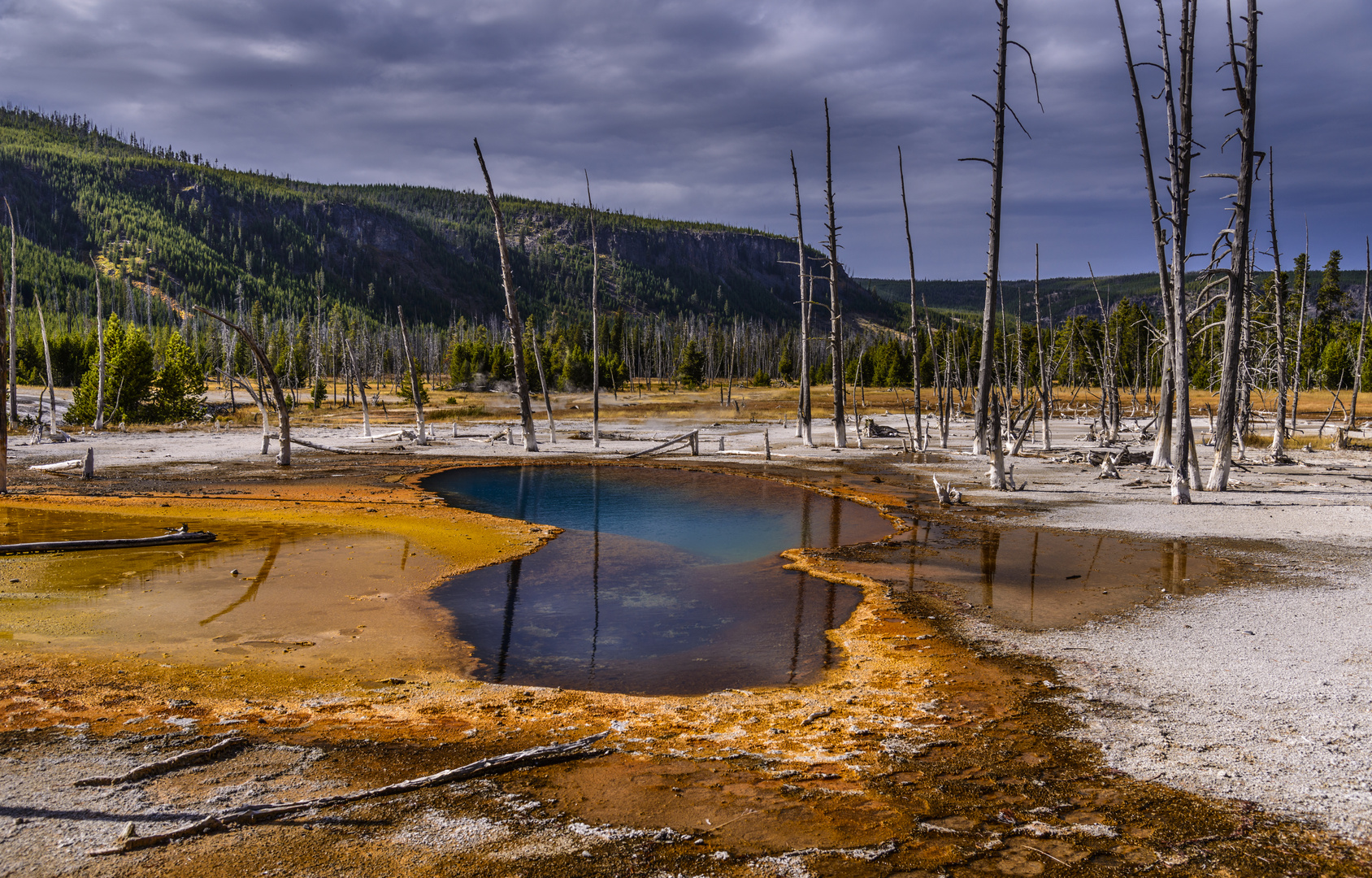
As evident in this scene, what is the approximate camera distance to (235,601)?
1119cm

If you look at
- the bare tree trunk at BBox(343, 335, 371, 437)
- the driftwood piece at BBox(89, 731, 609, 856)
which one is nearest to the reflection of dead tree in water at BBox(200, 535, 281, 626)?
the driftwood piece at BBox(89, 731, 609, 856)

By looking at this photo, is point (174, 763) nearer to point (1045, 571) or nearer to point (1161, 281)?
point (1045, 571)

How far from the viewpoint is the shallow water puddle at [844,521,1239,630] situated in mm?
10578

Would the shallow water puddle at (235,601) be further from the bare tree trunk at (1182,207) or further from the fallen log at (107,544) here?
the bare tree trunk at (1182,207)

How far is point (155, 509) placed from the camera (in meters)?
18.4

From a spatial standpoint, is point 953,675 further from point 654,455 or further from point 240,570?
point 654,455

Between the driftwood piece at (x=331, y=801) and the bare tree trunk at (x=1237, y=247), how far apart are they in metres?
17.9

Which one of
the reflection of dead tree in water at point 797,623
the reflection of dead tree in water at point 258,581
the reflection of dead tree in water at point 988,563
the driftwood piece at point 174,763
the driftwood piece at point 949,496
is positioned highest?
the driftwood piece at point 949,496

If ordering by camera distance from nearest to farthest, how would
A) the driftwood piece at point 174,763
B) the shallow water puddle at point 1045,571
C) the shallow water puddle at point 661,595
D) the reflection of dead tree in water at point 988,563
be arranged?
the driftwood piece at point 174,763 → the shallow water puddle at point 661,595 → the shallow water puddle at point 1045,571 → the reflection of dead tree in water at point 988,563

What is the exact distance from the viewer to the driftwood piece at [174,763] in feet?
17.8

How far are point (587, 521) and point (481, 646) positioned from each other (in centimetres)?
940

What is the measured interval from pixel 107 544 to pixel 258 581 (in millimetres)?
3720

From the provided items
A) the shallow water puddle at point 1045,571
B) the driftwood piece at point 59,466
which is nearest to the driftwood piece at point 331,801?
the shallow water puddle at point 1045,571

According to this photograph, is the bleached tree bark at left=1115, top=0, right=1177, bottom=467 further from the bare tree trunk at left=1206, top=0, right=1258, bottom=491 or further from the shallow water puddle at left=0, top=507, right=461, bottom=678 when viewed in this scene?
the shallow water puddle at left=0, top=507, right=461, bottom=678
